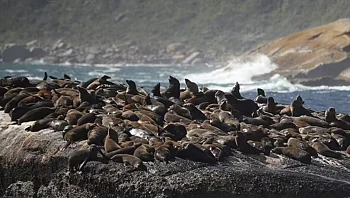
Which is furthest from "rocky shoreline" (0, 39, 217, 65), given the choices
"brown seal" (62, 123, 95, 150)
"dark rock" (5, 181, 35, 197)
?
"brown seal" (62, 123, 95, 150)

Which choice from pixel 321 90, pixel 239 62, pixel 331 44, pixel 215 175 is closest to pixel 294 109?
pixel 215 175

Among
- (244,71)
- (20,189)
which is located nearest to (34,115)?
(20,189)

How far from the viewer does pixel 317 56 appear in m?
52.6

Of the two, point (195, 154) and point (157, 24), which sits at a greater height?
point (157, 24)

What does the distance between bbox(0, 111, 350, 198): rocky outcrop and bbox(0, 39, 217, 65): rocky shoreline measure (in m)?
100

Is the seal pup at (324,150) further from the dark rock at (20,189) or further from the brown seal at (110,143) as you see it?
the dark rock at (20,189)

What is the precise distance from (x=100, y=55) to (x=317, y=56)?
231 ft

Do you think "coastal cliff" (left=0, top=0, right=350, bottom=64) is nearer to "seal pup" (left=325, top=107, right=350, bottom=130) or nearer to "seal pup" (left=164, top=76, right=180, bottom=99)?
"seal pup" (left=164, top=76, right=180, bottom=99)

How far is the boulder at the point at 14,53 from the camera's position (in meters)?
118

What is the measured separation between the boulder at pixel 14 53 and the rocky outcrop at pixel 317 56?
6411 cm

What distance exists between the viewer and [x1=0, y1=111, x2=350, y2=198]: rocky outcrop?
11.7 meters

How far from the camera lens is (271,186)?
1189 cm

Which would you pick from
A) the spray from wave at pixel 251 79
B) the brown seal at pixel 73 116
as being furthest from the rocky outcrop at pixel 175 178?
the spray from wave at pixel 251 79

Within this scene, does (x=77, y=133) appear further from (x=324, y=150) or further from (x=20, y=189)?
(x=324, y=150)
